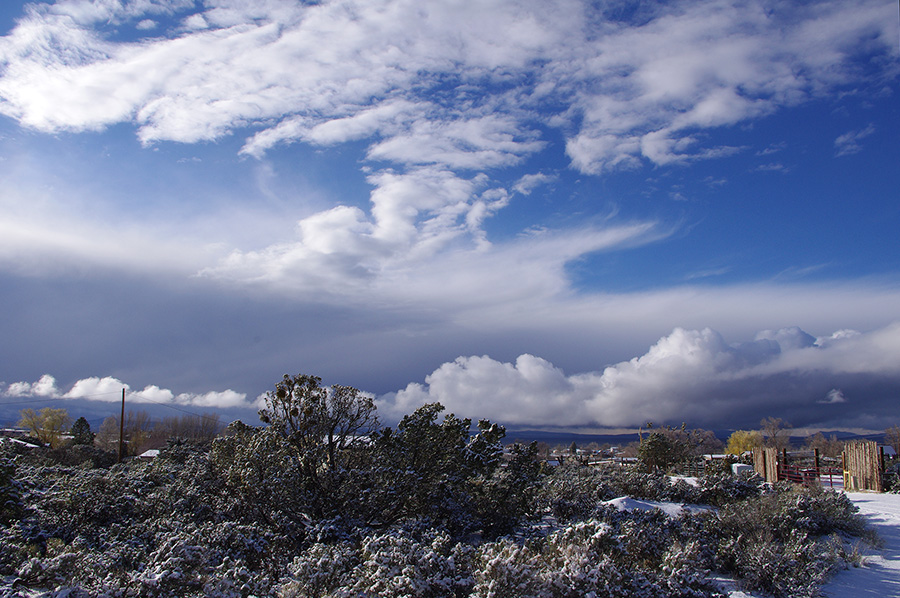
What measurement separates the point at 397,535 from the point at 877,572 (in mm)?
8193

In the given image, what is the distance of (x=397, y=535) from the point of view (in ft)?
27.3

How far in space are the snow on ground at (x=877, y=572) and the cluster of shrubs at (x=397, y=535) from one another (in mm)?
259

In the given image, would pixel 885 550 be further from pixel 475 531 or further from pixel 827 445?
pixel 827 445

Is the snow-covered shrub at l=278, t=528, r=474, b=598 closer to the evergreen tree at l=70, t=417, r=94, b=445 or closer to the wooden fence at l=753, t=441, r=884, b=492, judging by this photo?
the wooden fence at l=753, t=441, r=884, b=492

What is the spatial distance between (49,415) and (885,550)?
264 ft

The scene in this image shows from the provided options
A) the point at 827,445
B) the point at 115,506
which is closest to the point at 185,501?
the point at 115,506

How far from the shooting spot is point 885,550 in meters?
10.7

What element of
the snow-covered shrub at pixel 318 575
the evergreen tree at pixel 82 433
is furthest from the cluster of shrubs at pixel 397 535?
the evergreen tree at pixel 82 433

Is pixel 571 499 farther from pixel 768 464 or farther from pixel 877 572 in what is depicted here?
pixel 768 464

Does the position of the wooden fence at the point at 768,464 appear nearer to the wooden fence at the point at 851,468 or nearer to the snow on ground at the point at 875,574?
the wooden fence at the point at 851,468

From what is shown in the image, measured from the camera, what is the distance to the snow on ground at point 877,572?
27.2 feet

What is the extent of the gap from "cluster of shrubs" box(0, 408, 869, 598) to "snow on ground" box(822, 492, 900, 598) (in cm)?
26

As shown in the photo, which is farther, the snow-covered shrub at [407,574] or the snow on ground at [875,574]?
the snow on ground at [875,574]

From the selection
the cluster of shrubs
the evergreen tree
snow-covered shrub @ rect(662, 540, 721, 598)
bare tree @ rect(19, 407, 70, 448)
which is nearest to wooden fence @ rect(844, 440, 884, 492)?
the cluster of shrubs
